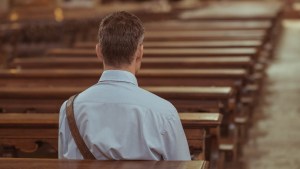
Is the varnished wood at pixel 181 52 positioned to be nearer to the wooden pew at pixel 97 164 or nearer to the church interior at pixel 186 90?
the church interior at pixel 186 90

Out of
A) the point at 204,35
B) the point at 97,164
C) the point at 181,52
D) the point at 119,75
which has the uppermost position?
the point at 119,75

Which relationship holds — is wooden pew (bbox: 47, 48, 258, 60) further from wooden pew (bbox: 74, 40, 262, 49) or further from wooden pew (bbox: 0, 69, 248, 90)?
wooden pew (bbox: 0, 69, 248, 90)

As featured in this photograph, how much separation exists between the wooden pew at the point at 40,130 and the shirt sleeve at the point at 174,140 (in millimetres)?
741

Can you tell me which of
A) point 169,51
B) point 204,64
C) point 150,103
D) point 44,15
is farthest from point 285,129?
point 44,15

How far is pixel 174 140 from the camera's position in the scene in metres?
2.20

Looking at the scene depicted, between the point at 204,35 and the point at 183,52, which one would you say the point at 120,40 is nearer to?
the point at 183,52

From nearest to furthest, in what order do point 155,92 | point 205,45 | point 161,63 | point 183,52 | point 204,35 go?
point 155,92, point 161,63, point 183,52, point 205,45, point 204,35

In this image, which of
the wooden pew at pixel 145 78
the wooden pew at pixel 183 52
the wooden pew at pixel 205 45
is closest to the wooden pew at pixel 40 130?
the wooden pew at pixel 145 78

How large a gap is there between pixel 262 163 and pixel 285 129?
1064 mm

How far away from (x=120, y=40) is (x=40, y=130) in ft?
3.59

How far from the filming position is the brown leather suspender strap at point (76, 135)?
220cm

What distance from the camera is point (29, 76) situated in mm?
4840

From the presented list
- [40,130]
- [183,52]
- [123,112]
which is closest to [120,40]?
[123,112]

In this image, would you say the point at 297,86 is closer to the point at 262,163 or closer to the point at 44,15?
the point at 262,163
